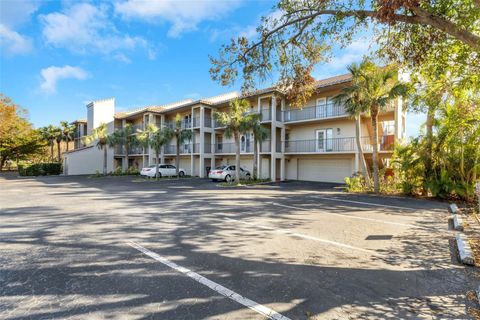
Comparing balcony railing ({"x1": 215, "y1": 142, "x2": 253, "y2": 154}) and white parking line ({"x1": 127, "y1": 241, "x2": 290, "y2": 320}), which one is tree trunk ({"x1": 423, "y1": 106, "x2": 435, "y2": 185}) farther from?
balcony railing ({"x1": 215, "y1": 142, "x2": 253, "y2": 154})

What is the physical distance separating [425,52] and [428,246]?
4.72 m

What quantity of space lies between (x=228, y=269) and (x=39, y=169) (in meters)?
39.5

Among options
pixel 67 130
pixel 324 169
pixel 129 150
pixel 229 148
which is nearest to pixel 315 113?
pixel 324 169

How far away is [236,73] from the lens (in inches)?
287

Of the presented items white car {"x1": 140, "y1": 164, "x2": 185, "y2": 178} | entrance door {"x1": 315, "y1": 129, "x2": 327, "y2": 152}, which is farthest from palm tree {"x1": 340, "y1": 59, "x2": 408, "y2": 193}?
white car {"x1": 140, "y1": 164, "x2": 185, "y2": 178}

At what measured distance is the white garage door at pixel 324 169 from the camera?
837 inches

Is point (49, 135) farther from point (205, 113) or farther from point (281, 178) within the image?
point (281, 178)

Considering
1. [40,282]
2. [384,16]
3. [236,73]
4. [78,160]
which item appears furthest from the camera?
[78,160]

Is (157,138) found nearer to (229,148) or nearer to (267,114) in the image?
(229,148)

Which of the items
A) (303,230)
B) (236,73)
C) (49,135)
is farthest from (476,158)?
(49,135)

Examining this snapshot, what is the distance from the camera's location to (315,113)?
2120cm

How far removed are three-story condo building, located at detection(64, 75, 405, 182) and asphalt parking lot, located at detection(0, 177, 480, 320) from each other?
11.8m

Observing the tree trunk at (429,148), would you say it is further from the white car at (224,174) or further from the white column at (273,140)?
the white car at (224,174)

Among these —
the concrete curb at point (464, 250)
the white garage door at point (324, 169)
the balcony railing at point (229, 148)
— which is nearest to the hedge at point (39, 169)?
the balcony railing at point (229, 148)
